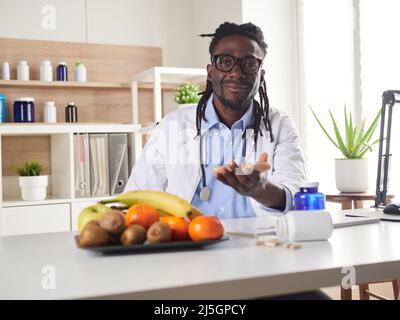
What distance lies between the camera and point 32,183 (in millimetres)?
3363

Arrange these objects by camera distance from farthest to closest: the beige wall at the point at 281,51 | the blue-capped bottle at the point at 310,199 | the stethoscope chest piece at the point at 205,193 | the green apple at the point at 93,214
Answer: the beige wall at the point at 281,51 < the stethoscope chest piece at the point at 205,193 < the blue-capped bottle at the point at 310,199 < the green apple at the point at 93,214

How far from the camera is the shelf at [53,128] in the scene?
335 cm

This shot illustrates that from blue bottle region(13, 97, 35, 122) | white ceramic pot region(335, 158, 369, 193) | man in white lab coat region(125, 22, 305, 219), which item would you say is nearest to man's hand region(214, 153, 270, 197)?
man in white lab coat region(125, 22, 305, 219)

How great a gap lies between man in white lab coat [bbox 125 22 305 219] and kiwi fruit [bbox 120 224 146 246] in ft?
2.57

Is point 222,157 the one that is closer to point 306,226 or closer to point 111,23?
point 306,226

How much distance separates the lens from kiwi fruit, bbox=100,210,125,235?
1.16 m

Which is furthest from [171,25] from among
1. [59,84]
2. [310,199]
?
[310,199]

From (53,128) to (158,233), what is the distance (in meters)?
2.42

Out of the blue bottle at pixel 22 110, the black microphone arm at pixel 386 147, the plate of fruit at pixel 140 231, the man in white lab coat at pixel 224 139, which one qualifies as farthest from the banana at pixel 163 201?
the blue bottle at pixel 22 110

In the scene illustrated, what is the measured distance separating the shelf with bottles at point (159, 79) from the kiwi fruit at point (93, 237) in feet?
7.92

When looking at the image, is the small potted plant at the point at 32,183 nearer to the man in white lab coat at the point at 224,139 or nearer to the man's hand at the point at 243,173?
the man in white lab coat at the point at 224,139

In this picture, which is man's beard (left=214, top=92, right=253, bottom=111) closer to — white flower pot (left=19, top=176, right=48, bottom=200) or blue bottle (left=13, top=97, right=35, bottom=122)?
white flower pot (left=19, top=176, right=48, bottom=200)

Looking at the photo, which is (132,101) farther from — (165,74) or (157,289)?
(157,289)

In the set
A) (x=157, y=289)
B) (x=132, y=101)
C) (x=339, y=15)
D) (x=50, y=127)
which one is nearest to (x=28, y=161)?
(x=50, y=127)
